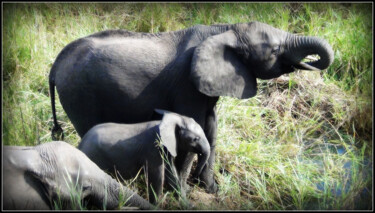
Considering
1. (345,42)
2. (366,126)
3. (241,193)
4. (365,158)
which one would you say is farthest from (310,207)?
(345,42)

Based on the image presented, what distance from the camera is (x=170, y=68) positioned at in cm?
424

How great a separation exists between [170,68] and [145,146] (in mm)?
692

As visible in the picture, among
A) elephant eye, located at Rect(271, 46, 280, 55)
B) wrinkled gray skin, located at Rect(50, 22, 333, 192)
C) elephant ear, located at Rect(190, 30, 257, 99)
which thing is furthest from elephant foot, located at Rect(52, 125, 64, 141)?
elephant eye, located at Rect(271, 46, 280, 55)

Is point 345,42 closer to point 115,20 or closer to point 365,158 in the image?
point 365,158

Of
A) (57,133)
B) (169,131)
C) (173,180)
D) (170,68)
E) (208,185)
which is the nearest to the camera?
(169,131)

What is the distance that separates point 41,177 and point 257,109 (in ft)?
10.2

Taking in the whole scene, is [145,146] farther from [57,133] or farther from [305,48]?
[305,48]

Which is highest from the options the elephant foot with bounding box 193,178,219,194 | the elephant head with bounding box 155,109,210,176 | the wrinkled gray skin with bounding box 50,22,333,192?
the wrinkled gray skin with bounding box 50,22,333,192

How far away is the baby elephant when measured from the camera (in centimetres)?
394

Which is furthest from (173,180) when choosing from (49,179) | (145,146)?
(49,179)

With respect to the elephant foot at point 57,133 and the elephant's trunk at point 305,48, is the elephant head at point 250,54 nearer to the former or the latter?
the elephant's trunk at point 305,48

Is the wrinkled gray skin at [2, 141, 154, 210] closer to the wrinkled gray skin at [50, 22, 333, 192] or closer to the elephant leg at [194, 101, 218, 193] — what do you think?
the wrinkled gray skin at [50, 22, 333, 192]

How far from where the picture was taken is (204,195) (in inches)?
178

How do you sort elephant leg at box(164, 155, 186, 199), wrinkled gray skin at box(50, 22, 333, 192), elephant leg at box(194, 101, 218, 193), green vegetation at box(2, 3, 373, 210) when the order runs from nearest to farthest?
elephant leg at box(164, 155, 186, 199) < wrinkled gray skin at box(50, 22, 333, 192) < green vegetation at box(2, 3, 373, 210) < elephant leg at box(194, 101, 218, 193)
